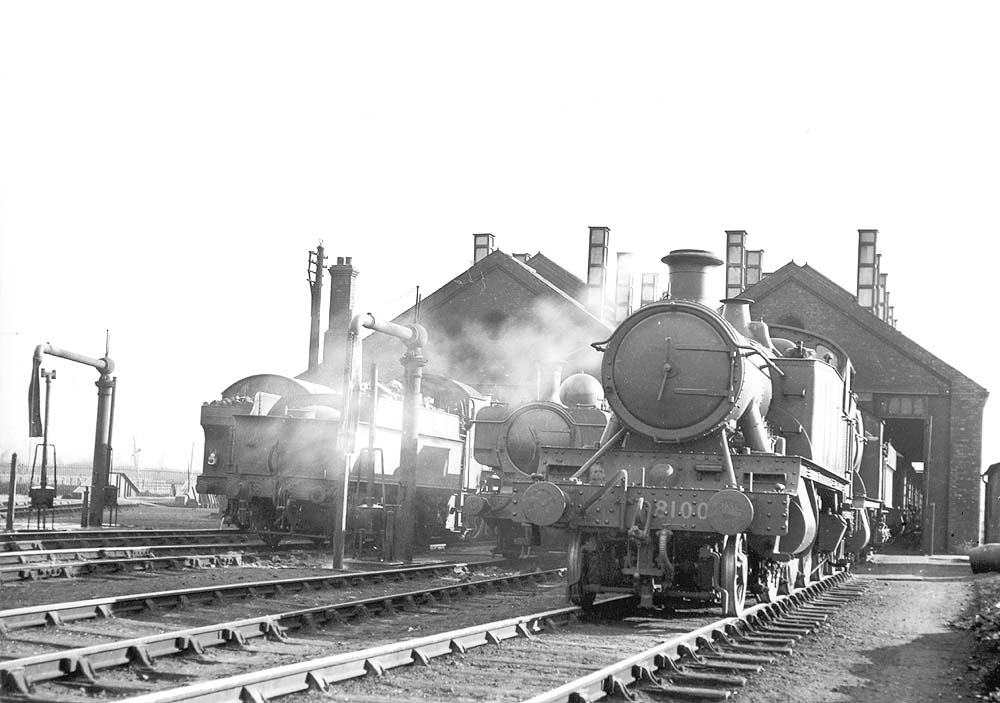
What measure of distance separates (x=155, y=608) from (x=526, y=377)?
25.2 meters

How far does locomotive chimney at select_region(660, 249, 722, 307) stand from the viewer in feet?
36.4

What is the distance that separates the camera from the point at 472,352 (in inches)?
1400

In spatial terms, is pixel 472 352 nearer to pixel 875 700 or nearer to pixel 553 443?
pixel 553 443

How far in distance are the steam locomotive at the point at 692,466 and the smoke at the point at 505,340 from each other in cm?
2298

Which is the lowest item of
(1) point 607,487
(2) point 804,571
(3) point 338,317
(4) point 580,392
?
(2) point 804,571

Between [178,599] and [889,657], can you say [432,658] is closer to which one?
[178,599]

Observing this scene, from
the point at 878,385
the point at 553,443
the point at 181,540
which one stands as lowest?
the point at 181,540

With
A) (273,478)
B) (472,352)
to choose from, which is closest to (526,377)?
(472,352)

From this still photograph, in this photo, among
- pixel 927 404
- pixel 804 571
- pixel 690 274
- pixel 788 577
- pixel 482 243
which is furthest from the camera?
pixel 482 243

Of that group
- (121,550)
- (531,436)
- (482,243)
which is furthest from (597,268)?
(121,550)

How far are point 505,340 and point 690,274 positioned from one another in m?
24.4

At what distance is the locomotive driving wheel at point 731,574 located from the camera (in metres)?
9.54

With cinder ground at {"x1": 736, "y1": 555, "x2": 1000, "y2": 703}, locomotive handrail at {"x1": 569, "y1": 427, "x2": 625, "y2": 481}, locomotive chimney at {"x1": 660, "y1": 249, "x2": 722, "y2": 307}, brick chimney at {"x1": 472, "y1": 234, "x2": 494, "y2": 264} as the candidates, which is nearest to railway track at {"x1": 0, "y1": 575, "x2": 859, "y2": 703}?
cinder ground at {"x1": 736, "y1": 555, "x2": 1000, "y2": 703}

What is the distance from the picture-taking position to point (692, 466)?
10.2 meters
